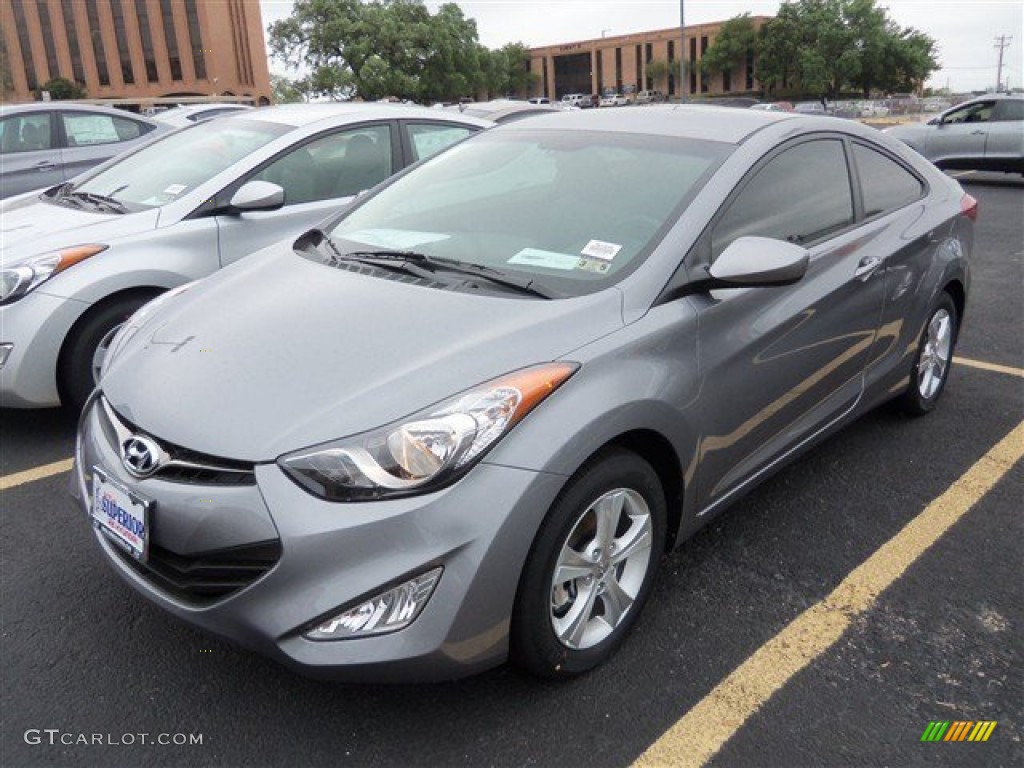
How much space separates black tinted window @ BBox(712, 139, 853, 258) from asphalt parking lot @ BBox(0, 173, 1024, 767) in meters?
1.11

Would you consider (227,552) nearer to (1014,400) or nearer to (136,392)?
(136,392)

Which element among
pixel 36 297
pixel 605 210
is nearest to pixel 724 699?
pixel 605 210

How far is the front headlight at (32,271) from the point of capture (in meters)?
3.90

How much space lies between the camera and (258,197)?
423 cm

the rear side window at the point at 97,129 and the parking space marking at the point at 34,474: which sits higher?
the rear side window at the point at 97,129

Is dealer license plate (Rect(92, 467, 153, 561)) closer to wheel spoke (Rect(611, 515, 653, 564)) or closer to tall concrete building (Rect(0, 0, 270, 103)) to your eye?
wheel spoke (Rect(611, 515, 653, 564))

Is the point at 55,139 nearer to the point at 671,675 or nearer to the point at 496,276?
the point at 496,276

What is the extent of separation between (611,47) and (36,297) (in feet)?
367

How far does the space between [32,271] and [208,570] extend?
259cm

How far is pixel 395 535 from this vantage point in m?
1.94

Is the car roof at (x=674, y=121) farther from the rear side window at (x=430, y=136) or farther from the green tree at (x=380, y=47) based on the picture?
the green tree at (x=380, y=47)

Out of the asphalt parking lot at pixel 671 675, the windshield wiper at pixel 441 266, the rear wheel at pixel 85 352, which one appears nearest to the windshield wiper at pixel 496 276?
the windshield wiper at pixel 441 266

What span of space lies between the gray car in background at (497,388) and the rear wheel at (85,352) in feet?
3.96

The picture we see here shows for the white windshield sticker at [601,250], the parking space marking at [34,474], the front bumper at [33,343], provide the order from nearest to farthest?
1. the white windshield sticker at [601,250]
2. the parking space marking at [34,474]
3. the front bumper at [33,343]
